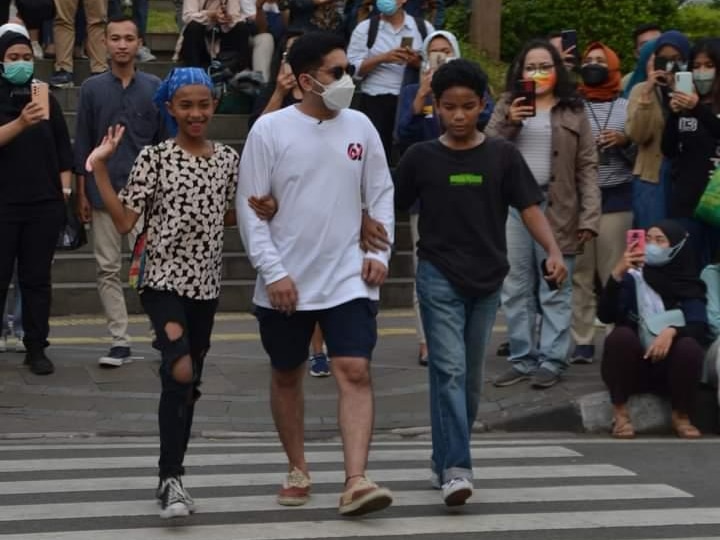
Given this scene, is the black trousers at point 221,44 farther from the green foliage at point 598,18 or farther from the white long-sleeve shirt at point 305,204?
the white long-sleeve shirt at point 305,204

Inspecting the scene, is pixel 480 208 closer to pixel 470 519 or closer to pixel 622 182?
pixel 470 519

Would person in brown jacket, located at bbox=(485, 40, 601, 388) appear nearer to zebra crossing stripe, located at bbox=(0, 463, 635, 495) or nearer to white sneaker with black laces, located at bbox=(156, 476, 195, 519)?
zebra crossing stripe, located at bbox=(0, 463, 635, 495)

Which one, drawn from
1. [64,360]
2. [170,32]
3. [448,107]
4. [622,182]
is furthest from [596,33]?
[448,107]

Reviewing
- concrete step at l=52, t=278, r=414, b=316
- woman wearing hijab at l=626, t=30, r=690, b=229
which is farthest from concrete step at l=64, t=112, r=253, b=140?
woman wearing hijab at l=626, t=30, r=690, b=229

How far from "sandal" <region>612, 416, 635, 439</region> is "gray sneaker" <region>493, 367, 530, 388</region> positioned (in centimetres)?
107

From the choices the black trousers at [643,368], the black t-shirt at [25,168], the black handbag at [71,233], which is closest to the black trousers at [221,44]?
the black handbag at [71,233]

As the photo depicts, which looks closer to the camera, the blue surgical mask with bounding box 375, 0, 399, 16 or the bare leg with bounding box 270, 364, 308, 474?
the bare leg with bounding box 270, 364, 308, 474

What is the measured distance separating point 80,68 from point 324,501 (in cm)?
975

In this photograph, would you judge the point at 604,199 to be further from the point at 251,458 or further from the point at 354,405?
the point at 354,405

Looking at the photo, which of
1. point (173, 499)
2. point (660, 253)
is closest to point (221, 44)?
point (660, 253)

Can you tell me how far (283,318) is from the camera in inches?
308

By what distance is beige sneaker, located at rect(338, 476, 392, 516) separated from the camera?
7.46 m

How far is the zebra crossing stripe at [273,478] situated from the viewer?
842 centimetres

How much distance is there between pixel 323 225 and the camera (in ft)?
25.2
